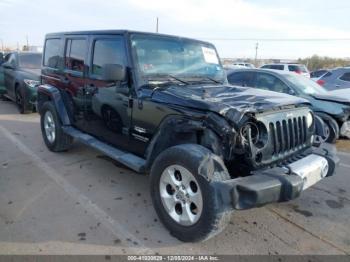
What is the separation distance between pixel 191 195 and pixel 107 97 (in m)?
1.91

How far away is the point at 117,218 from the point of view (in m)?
3.58

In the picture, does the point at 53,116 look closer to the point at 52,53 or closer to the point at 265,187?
the point at 52,53

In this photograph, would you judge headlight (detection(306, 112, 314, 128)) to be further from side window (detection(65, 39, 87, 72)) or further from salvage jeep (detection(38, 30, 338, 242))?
side window (detection(65, 39, 87, 72))

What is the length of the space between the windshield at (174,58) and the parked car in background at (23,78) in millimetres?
6164

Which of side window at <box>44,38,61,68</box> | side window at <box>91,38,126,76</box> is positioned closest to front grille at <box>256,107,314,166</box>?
side window at <box>91,38,126,76</box>

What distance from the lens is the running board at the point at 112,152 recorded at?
145 inches

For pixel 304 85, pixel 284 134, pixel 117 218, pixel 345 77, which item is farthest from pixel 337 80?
pixel 117 218

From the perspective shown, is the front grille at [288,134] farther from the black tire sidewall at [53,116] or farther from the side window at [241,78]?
the side window at [241,78]

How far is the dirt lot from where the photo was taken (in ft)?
10.1

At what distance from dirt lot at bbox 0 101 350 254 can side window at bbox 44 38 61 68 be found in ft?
5.88

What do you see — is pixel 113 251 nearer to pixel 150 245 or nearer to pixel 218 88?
pixel 150 245

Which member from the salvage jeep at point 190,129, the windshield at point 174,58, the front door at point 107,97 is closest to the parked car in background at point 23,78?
the salvage jeep at point 190,129

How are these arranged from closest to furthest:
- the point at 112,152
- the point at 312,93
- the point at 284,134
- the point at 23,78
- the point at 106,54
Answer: the point at 284,134 → the point at 112,152 → the point at 106,54 → the point at 312,93 → the point at 23,78

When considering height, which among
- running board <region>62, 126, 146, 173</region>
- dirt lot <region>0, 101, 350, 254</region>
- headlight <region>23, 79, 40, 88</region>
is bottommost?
dirt lot <region>0, 101, 350, 254</region>
